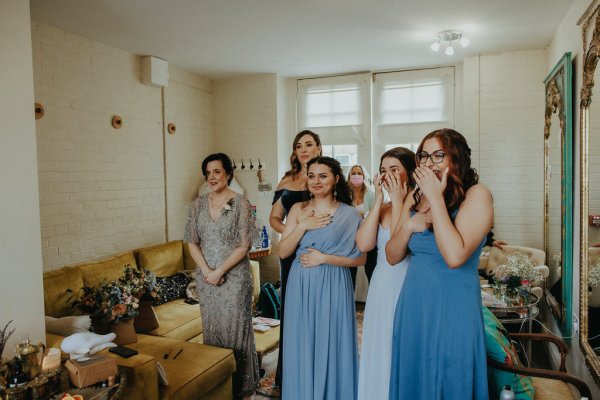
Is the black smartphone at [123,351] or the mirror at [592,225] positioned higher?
the mirror at [592,225]

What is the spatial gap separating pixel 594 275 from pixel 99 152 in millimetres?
4078

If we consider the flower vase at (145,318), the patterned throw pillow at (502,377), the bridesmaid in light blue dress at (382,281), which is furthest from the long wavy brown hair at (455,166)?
the flower vase at (145,318)

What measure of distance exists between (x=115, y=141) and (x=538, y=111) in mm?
4393

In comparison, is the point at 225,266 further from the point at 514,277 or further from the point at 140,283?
the point at 514,277

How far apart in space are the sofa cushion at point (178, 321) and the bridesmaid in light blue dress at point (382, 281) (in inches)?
79.8

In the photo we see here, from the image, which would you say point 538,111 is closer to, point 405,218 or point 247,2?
point 247,2

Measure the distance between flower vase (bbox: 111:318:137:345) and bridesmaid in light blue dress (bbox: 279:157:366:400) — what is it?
120 cm

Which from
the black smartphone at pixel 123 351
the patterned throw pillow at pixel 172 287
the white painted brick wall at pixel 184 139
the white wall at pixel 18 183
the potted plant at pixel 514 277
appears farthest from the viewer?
the white painted brick wall at pixel 184 139

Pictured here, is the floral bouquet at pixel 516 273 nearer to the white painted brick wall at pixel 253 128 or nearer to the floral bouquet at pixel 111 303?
the floral bouquet at pixel 111 303

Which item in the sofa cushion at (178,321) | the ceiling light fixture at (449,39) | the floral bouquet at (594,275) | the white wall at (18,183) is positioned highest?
the ceiling light fixture at (449,39)

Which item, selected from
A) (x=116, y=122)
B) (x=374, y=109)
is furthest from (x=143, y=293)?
(x=374, y=109)

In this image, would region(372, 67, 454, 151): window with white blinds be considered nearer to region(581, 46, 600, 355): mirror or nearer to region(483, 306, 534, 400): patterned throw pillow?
region(581, 46, 600, 355): mirror

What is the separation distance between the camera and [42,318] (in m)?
2.43

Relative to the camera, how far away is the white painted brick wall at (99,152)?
152 inches
